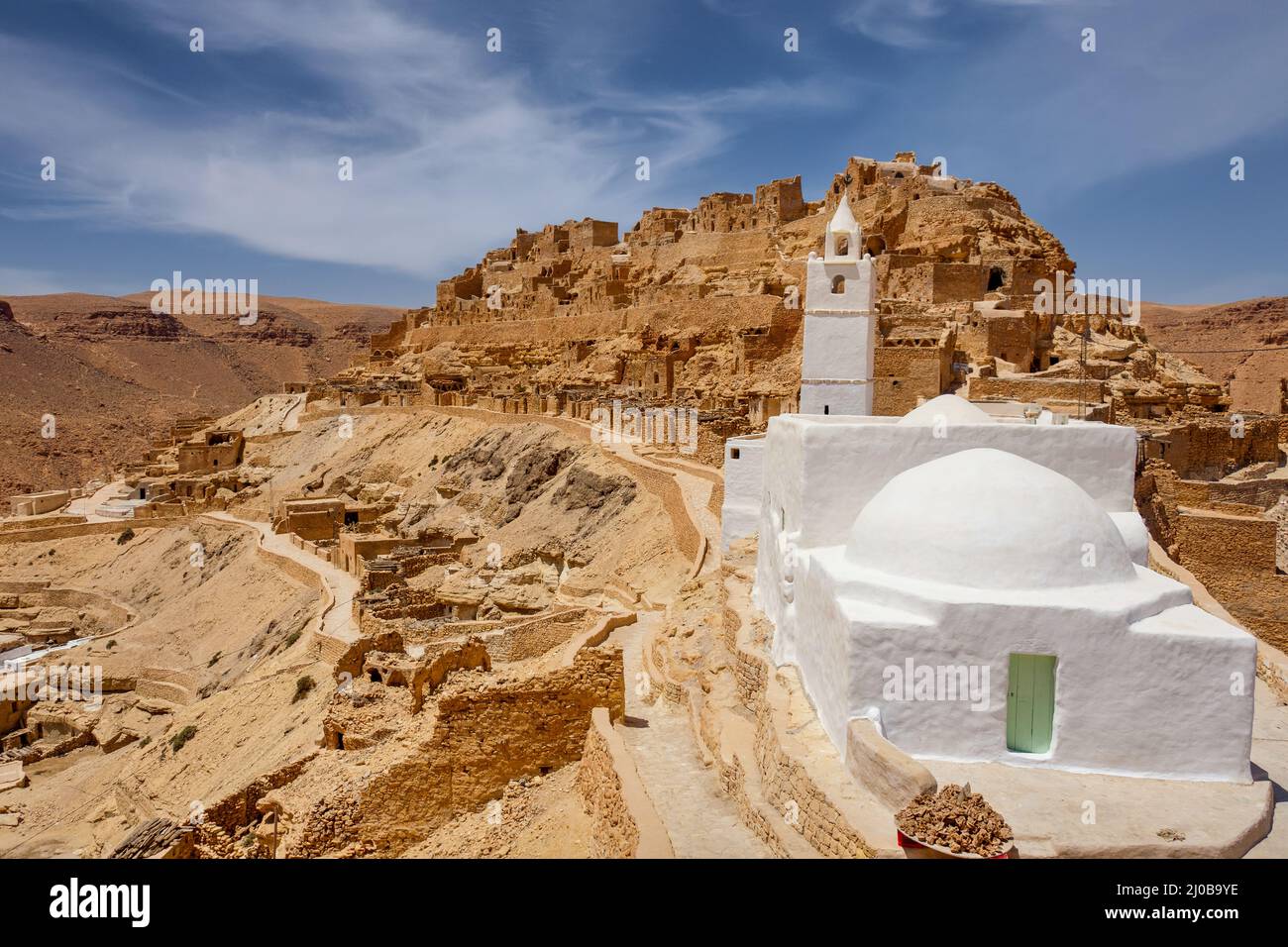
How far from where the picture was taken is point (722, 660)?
32.4ft

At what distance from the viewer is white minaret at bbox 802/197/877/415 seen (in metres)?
14.0

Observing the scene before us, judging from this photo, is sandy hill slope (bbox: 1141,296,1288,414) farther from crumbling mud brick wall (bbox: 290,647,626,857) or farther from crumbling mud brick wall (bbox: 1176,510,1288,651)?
crumbling mud brick wall (bbox: 290,647,626,857)

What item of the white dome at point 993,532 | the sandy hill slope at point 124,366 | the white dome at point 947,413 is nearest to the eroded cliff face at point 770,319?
the white dome at point 947,413

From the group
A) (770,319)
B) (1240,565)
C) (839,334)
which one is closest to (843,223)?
(839,334)

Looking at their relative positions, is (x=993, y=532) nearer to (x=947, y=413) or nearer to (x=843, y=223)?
(x=947, y=413)

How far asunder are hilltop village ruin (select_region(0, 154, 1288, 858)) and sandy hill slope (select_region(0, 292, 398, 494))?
23.2 metres

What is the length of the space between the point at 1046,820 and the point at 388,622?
10.9 metres

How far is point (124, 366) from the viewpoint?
296ft

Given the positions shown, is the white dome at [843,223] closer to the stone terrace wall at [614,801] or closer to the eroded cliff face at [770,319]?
the eroded cliff face at [770,319]

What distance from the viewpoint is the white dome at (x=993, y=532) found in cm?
660

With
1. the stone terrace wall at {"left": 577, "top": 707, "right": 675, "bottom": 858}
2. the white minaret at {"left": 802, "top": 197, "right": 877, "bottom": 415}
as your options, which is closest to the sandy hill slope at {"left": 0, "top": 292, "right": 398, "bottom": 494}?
the white minaret at {"left": 802, "top": 197, "right": 877, "bottom": 415}

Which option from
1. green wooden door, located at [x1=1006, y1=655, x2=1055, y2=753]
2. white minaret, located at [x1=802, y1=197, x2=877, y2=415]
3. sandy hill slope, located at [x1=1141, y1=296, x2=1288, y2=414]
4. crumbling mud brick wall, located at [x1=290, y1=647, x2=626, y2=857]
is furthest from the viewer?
sandy hill slope, located at [x1=1141, y1=296, x2=1288, y2=414]

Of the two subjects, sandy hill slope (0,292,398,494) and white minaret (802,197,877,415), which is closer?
white minaret (802,197,877,415)
